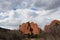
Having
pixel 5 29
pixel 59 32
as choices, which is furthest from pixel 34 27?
pixel 5 29

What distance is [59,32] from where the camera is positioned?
84875mm

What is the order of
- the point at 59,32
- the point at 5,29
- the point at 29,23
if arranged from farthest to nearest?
the point at 29,23
the point at 59,32
the point at 5,29

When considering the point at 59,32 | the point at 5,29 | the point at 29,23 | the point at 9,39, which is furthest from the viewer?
the point at 29,23

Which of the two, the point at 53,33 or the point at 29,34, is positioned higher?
the point at 53,33

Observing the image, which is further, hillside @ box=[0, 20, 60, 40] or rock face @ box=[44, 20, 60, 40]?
rock face @ box=[44, 20, 60, 40]

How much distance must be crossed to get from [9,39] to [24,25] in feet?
197

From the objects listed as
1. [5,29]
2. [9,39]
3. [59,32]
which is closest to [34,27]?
[59,32]

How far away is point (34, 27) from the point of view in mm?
124625

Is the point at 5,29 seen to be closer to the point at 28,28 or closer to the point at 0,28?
the point at 0,28

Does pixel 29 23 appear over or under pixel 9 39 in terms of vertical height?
over

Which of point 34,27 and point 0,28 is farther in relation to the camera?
point 34,27

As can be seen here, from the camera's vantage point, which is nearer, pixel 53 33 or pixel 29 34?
pixel 53 33

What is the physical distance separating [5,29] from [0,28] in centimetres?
355

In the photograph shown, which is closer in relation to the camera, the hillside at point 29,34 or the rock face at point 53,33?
the hillside at point 29,34
